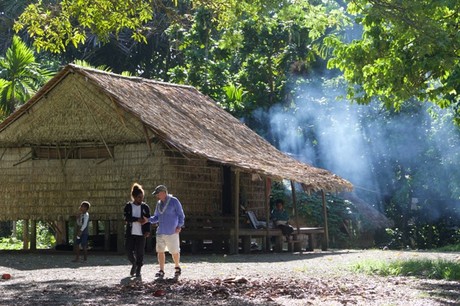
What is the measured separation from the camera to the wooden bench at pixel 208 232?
84.2 feet

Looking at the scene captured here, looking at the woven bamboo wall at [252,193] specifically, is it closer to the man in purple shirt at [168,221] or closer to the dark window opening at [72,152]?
the dark window opening at [72,152]

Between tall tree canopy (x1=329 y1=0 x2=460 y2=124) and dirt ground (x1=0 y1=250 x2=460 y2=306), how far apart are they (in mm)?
3850

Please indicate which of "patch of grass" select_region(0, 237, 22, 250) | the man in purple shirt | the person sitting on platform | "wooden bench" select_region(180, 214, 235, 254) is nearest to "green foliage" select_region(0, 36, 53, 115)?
"patch of grass" select_region(0, 237, 22, 250)

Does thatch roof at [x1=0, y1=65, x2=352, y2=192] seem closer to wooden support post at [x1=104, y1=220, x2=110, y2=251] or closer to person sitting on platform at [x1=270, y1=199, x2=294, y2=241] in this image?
person sitting on platform at [x1=270, y1=199, x2=294, y2=241]

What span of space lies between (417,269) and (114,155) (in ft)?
33.4

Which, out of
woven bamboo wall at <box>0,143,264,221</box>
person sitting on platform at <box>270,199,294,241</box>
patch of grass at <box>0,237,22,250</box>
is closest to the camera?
woven bamboo wall at <box>0,143,264,221</box>

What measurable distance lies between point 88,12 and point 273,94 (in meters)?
20.3

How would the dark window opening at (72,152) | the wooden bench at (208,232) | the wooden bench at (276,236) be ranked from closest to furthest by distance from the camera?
the wooden bench at (208,232), the wooden bench at (276,236), the dark window opening at (72,152)

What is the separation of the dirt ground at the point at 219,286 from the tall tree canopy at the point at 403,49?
3850mm

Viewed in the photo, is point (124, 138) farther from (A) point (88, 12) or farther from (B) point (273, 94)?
(B) point (273, 94)

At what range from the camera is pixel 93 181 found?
2627cm

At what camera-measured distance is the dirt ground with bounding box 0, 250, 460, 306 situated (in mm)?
13609

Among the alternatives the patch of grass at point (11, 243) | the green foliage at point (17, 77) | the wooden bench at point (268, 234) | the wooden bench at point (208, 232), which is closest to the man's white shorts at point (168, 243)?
the wooden bench at point (208, 232)

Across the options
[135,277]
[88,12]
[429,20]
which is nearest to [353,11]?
[429,20]
